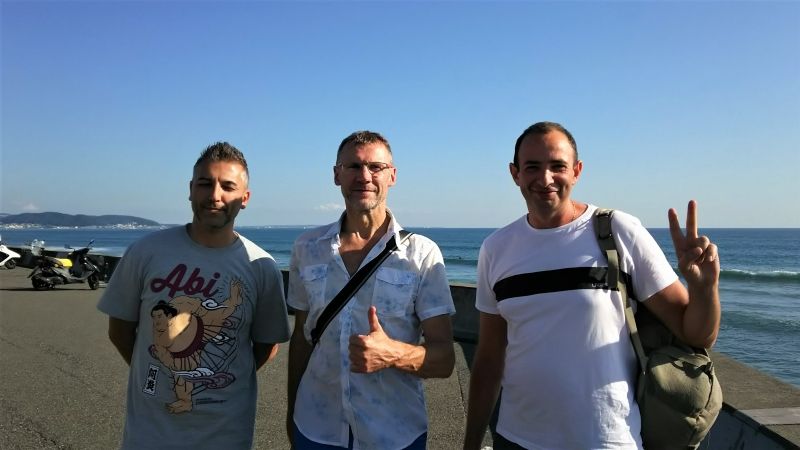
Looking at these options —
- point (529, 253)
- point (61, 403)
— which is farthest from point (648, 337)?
point (61, 403)

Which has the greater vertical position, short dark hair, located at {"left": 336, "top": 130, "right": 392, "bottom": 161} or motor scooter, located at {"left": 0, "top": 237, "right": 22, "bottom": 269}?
A: short dark hair, located at {"left": 336, "top": 130, "right": 392, "bottom": 161}

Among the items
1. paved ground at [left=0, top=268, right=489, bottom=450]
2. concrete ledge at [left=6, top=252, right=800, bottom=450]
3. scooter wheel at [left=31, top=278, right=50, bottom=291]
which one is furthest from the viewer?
scooter wheel at [left=31, top=278, right=50, bottom=291]

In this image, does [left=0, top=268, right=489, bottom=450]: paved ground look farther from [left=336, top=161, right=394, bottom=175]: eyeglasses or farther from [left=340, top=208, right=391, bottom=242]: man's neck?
[left=336, top=161, right=394, bottom=175]: eyeglasses

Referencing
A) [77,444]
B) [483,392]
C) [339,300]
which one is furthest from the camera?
[77,444]

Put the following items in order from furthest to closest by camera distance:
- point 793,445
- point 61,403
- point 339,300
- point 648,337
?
point 61,403
point 793,445
point 339,300
point 648,337

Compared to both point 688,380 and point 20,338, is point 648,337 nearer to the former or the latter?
point 688,380

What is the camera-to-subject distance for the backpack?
86.0 inches

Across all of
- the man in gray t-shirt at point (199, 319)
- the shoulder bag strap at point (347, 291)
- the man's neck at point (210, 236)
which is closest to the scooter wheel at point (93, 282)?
the man in gray t-shirt at point (199, 319)

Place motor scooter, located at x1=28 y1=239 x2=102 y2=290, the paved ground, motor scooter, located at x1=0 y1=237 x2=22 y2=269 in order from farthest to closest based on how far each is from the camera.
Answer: motor scooter, located at x1=0 y1=237 x2=22 y2=269
motor scooter, located at x1=28 y1=239 x2=102 y2=290
the paved ground

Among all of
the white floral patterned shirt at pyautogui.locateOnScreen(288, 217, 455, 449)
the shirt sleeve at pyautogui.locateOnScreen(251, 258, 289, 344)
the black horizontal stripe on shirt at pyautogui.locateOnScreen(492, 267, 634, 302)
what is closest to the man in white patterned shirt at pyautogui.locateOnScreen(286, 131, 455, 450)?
the white floral patterned shirt at pyautogui.locateOnScreen(288, 217, 455, 449)

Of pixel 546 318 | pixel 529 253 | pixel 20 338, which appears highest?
pixel 529 253

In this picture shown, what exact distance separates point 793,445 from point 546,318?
181 centimetres

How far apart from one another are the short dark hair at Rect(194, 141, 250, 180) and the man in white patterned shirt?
546 millimetres

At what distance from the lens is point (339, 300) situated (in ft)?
8.35
